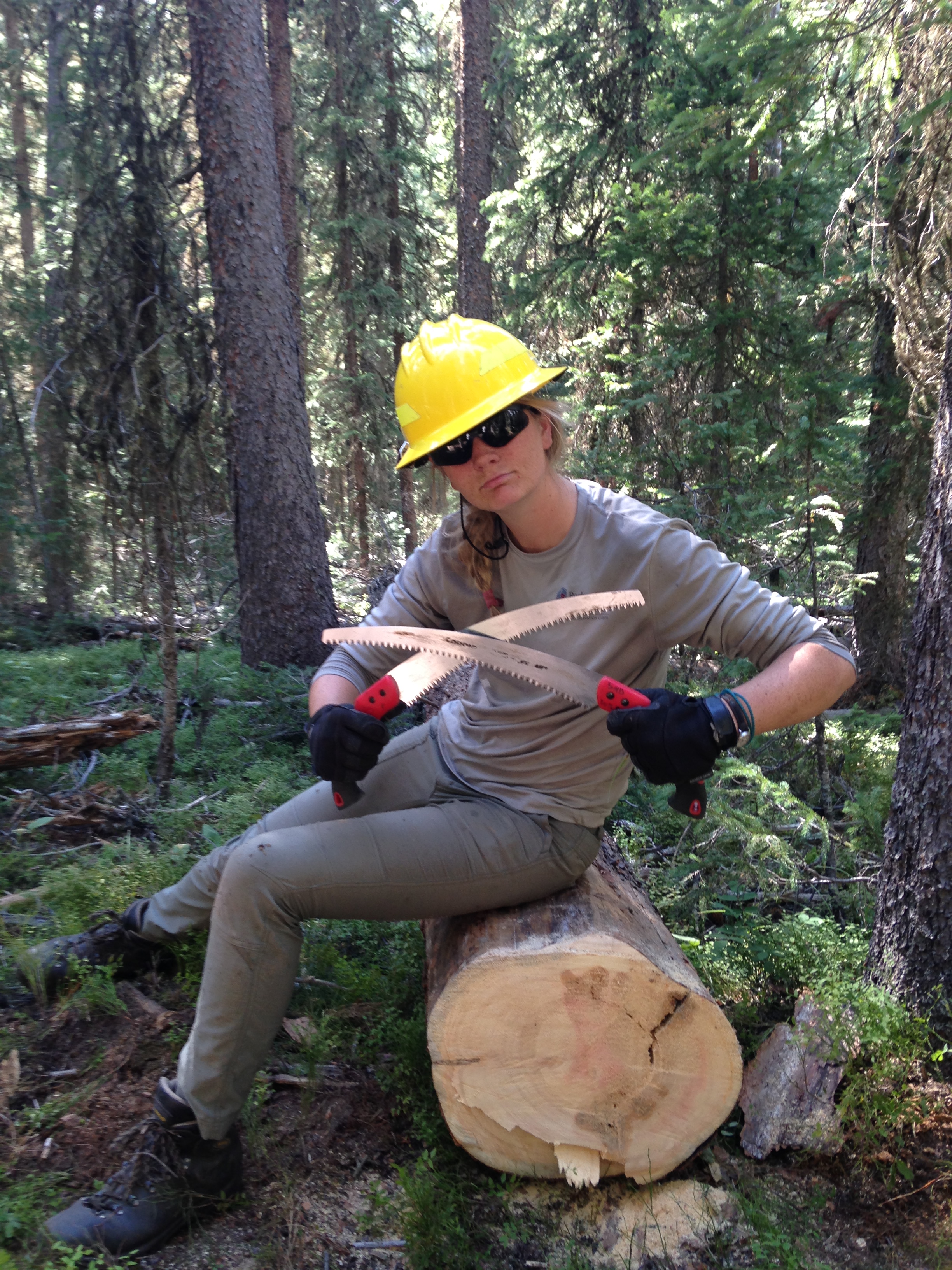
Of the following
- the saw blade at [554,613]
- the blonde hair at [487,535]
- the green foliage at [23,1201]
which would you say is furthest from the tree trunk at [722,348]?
the green foliage at [23,1201]

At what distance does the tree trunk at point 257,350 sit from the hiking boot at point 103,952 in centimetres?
403

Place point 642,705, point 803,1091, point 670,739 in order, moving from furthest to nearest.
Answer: point 803,1091 < point 642,705 < point 670,739

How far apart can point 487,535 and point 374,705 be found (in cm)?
65

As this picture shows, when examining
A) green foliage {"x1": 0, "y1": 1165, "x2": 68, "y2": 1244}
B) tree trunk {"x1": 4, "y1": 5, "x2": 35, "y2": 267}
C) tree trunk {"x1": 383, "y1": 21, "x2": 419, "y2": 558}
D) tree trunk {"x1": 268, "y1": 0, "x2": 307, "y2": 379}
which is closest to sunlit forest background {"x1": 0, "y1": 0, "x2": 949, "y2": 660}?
tree trunk {"x1": 4, "y1": 5, "x2": 35, "y2": 267}

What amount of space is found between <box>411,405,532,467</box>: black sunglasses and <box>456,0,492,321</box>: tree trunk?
8.93m

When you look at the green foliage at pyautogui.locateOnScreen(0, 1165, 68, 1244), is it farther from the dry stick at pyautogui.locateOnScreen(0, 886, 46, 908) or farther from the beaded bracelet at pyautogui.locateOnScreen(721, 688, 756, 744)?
the beaded bracelet at pyautogui.locateOnScreen(721, 688, 756, 744)

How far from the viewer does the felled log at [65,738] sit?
4.86 m

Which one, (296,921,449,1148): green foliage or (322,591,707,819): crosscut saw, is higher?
(322,591,707,819): crosscut saw

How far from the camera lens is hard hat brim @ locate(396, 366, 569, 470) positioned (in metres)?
2.43

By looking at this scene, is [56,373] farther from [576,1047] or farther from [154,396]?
Answer: [576,1047]

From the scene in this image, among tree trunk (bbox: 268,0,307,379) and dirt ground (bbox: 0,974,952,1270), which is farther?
tree trunk (bbox: 268,0,307,379)

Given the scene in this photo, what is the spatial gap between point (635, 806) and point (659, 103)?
5.86 m

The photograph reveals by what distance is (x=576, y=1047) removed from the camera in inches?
96.3

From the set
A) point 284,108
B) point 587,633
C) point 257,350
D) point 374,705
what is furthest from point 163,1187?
point 284,108
